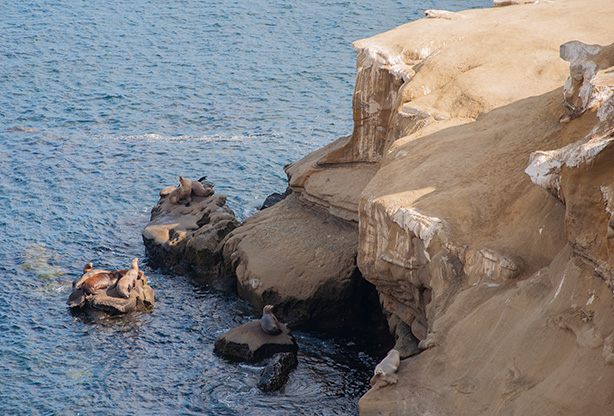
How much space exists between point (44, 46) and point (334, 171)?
36.1 m

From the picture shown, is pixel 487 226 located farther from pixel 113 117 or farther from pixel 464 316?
pixel 113 117

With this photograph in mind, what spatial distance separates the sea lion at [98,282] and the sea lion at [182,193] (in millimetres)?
5935

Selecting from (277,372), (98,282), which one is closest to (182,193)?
(98,282)

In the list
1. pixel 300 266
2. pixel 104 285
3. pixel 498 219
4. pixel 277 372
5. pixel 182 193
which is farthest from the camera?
pixel 182 193

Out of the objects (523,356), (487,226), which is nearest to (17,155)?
(487,226)

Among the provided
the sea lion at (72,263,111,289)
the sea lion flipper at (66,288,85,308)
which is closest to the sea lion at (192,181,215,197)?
the sea lion at (72,263,111,289)

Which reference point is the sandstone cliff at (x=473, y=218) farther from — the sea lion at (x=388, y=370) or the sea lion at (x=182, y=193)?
the sea lion at (x=182, y=193)

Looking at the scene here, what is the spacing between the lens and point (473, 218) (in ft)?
52.0

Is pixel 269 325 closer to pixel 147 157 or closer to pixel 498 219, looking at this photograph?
pixel 498 219

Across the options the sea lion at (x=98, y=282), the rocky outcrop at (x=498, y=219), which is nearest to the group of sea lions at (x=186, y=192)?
the sea lion at (x=98, y=282)

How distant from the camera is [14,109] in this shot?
4425cm

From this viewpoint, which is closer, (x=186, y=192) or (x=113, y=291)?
(x=113, y=291)

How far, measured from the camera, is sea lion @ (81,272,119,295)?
23688 mm

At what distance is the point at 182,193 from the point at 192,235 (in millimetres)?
3215
